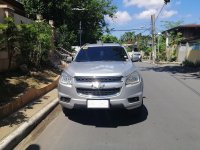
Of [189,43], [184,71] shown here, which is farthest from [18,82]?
[189,43]

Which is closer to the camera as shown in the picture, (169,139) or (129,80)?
(169,139)

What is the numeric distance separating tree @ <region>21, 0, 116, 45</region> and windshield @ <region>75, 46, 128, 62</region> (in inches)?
626

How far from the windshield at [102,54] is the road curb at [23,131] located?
162cm

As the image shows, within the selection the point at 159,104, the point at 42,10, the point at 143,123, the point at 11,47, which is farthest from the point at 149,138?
the point at 42,10

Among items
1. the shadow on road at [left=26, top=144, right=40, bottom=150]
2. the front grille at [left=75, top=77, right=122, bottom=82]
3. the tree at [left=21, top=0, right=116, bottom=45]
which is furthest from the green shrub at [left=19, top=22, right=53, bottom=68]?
the tree at [left=21, top=0, right=116, bottom=45]

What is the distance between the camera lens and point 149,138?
6820 millimetres

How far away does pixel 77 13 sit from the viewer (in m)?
47.8

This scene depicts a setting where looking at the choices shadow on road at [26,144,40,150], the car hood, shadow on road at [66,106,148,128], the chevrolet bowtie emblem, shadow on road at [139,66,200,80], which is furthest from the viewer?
shadow on road at [139,66,200,80]

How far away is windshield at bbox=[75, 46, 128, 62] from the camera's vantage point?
9453 millimetres

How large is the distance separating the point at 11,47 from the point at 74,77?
4.86 meters

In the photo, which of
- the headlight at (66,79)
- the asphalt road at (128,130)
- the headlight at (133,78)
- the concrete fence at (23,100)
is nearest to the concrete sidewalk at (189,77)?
the asphalt road at (128,130)

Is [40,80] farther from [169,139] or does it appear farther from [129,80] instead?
[169,139]

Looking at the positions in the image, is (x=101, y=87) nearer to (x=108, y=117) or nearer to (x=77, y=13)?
(x=108, y=117)

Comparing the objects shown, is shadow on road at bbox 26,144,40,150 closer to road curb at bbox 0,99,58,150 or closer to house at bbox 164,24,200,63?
road curb at bbox 0,99,58,150
